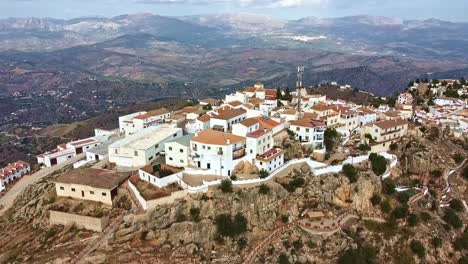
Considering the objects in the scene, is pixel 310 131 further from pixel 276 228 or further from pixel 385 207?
pixel 276 228

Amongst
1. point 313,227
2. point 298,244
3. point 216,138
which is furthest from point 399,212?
point 216,138

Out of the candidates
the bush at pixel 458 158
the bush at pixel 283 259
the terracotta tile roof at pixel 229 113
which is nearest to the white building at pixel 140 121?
the terracotta tile roof at pixel 229 113

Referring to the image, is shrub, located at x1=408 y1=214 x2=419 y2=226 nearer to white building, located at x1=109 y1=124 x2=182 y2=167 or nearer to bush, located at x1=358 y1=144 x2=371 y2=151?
bush, located at x1=358 y1=144 x2=371 y2=151

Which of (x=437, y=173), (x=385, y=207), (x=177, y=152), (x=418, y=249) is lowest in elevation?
(x=418, y=249)

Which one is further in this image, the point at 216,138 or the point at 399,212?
the point at 216,138

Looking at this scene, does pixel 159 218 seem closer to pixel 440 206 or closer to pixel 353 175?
A: pixel 353 175

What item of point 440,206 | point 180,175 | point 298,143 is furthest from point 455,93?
point 180,175
